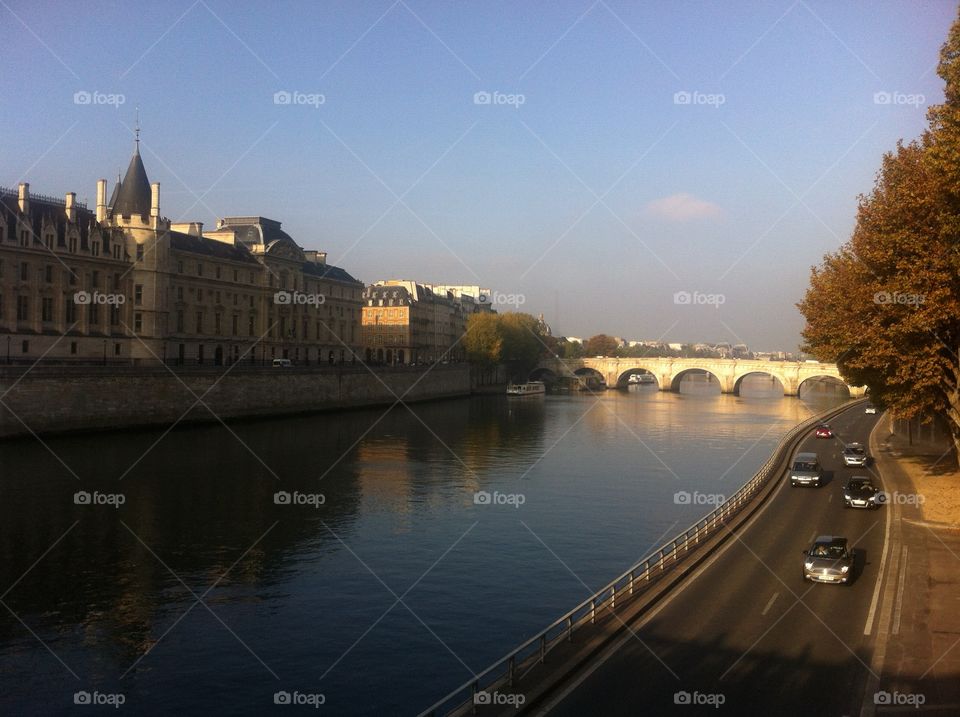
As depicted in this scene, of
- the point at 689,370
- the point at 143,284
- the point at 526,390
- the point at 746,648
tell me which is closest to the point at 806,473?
the point at 746,648

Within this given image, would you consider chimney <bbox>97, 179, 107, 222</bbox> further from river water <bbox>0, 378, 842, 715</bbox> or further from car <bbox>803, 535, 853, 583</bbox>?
car <bbox>803, 535, 853, 583</bbox>

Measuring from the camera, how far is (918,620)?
65.8 feet

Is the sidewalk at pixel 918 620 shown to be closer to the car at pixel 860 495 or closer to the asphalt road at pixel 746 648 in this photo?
the asphalt road at pixel 746 648

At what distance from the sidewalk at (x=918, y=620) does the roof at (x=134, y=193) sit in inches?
2541

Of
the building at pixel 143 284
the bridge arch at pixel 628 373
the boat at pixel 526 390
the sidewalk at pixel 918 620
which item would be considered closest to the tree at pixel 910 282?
the sidewalk at pixel 918 620

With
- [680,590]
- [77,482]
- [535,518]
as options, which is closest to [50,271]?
[77,482]

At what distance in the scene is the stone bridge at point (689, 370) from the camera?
→ 13488cm

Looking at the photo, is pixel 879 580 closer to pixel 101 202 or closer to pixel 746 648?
pixel 746 648

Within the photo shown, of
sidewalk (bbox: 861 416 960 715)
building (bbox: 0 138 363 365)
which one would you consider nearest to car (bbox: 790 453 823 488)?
sidewalk (bbox: 861 416 960 715)

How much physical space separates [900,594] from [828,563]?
1.89m

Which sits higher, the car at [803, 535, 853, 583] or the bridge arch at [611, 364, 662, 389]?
the bridge arch at [611, 364, 662, 389]

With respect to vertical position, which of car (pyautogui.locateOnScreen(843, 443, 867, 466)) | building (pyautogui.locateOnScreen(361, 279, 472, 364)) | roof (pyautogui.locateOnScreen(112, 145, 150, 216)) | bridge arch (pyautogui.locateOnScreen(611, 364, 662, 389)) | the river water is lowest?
the river water

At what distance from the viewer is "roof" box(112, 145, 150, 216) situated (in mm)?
74875

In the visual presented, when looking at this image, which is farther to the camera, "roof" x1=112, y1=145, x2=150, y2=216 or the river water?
"roof" x1=112, y1=145, x2=150, y2=216
